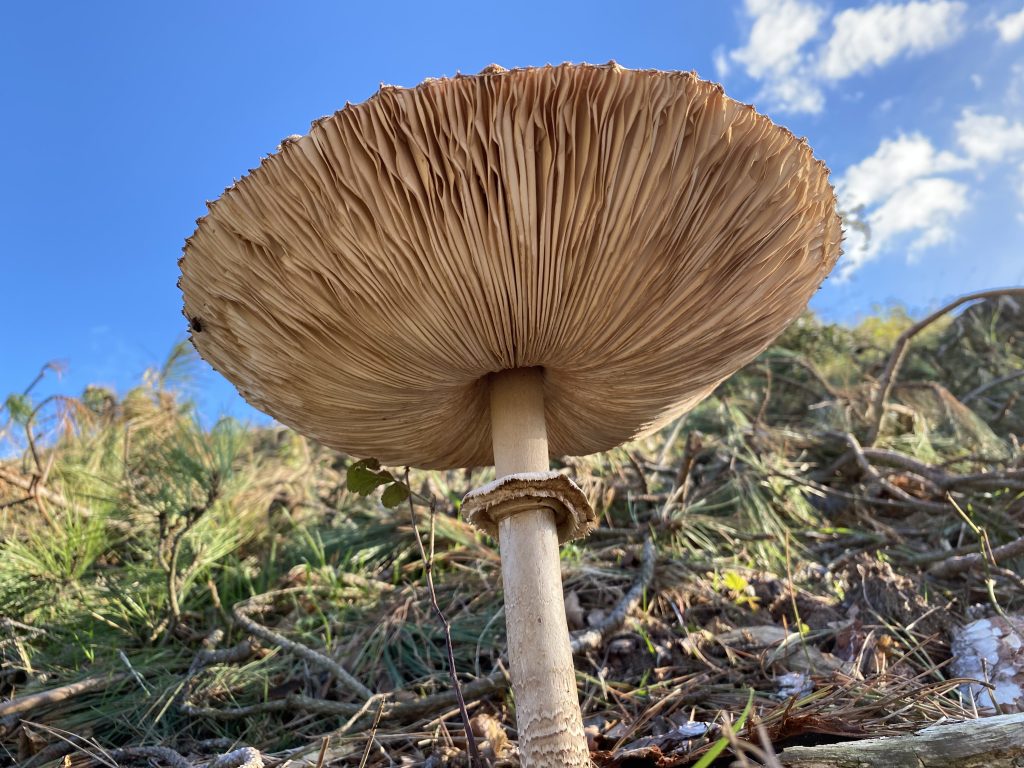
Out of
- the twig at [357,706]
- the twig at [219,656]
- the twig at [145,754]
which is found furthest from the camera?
the twig at [219,656]

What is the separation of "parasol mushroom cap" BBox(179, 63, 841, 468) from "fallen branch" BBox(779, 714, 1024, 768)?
1.09m

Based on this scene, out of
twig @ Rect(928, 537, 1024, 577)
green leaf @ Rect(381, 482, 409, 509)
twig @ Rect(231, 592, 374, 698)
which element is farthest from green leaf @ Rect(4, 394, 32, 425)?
twig @ Rect(928, 537, 1024, 577)

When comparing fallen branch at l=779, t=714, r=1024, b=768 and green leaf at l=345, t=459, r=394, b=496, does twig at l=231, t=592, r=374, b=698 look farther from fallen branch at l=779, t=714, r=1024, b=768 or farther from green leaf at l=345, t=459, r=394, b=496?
fallen branch at l=779, t=714, r=1024, b=768

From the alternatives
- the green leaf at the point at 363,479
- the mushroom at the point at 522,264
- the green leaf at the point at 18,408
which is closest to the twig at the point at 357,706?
the mushroom at the point at 522,264

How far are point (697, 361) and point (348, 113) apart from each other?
4.37 feet

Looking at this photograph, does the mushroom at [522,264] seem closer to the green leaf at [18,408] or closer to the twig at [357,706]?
the twig at [357,706]

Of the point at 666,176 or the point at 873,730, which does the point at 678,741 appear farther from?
the point at 666,176

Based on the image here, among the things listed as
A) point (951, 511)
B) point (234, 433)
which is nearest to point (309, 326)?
point (234, 433)

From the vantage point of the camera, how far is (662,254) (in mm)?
1531

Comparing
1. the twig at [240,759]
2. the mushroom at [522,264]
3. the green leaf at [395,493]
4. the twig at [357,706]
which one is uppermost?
the mushroom at [522,264]

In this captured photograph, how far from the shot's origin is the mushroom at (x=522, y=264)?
1.25 m

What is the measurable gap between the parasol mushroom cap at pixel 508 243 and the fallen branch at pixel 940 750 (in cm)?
109

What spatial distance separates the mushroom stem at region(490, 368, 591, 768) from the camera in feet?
4.95

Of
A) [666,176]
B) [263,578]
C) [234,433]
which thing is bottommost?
[263,578]
